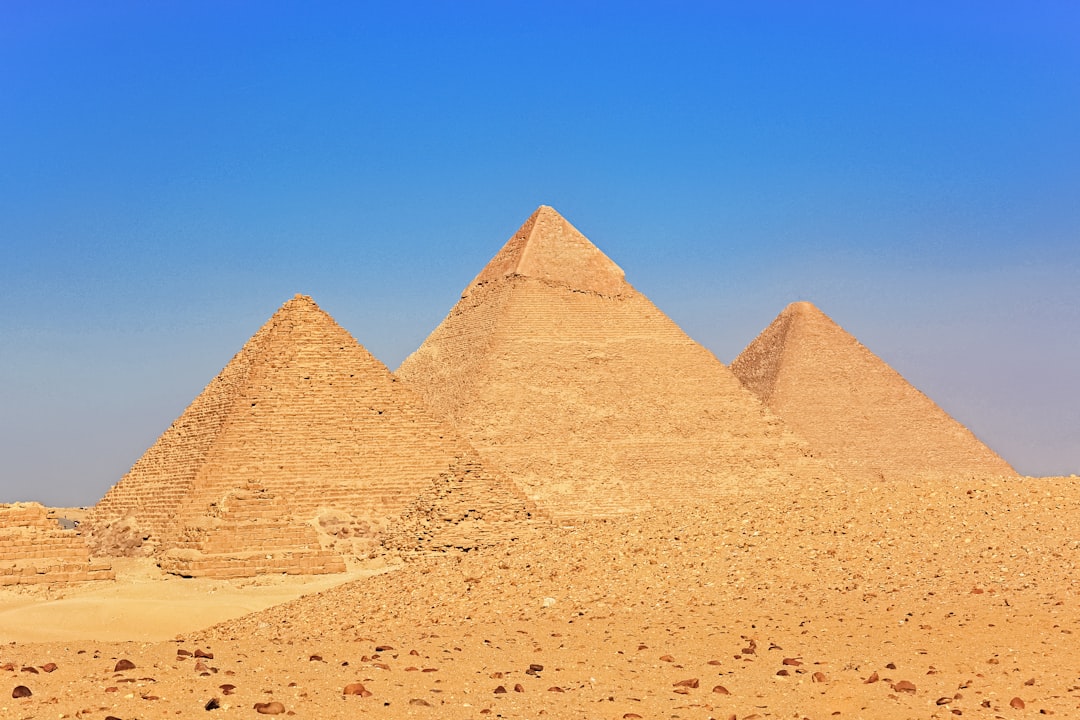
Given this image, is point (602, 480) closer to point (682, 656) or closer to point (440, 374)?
point (440, 374)

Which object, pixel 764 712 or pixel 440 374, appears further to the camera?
pixel 440 374

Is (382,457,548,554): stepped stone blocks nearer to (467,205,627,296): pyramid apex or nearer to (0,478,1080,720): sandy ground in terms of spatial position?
(0,478,1080,720): sandy ground

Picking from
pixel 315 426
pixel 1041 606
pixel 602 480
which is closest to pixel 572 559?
pixel 1041 606

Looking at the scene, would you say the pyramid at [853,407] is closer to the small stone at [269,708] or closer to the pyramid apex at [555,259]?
the pyramid apex at [555,259]

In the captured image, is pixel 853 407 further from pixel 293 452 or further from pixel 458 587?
pixel 458 587

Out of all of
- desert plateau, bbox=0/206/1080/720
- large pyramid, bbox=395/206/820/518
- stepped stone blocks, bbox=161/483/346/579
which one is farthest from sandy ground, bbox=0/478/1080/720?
large pyramid, bbox=395/206/820/518

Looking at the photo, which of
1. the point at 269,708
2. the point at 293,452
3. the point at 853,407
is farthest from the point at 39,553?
the point at 853,407
